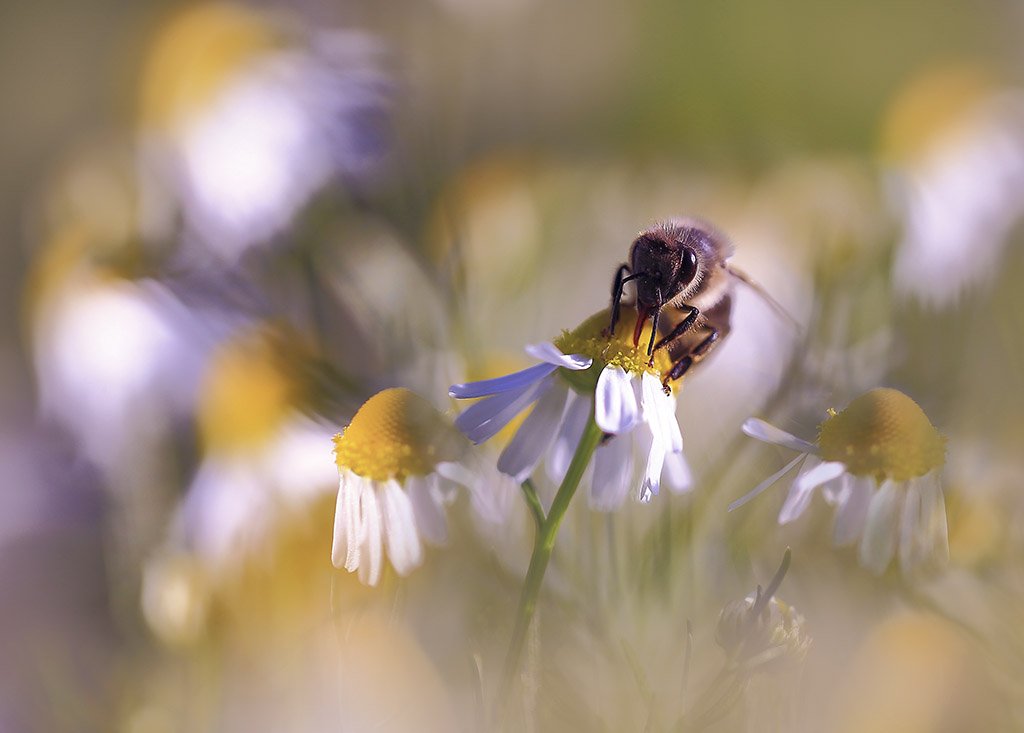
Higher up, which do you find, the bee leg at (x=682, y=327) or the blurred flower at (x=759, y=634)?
the bee leg at (x=682, y=327)

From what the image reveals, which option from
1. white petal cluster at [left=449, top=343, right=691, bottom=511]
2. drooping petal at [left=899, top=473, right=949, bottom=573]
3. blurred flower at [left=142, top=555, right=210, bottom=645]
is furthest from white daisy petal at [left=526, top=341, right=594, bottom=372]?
blurred flower at [left=142, top=555, right=210, bottom=645]

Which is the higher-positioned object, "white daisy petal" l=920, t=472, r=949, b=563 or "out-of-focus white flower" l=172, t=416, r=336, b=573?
"white daisy petal" l=920, t=472, r=949, b=563

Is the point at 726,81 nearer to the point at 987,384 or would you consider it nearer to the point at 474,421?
the point at 987,384

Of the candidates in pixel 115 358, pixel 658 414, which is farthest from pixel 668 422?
pixel 115 358

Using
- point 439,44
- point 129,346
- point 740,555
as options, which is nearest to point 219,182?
point 129,346

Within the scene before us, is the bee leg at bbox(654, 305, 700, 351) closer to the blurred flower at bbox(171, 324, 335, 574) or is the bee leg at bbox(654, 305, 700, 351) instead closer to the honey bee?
the honey bee

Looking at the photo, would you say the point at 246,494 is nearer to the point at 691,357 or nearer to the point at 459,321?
the point at 459,321

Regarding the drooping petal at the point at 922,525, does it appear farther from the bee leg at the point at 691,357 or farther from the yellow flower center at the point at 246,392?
the yellow flower center at the point at 246,392

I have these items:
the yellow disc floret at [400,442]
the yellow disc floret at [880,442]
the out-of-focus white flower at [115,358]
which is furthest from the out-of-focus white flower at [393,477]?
Answer: the out-of-focus white flower at [115,358]
